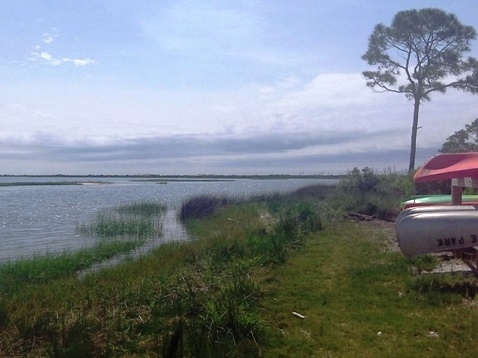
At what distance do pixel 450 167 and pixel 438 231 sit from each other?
4.65 ft

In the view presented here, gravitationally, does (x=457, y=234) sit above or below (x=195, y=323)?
above

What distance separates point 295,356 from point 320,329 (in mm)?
709

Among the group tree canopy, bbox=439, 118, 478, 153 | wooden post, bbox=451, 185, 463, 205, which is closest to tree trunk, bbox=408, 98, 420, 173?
tree canopy, bbox=439, 118, 478, 153

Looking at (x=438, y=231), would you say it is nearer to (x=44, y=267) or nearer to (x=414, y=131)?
(x=44, y=267)

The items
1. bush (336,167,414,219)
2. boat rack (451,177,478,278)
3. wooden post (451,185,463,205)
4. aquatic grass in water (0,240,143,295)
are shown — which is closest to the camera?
boat rack (451,177,478,278)

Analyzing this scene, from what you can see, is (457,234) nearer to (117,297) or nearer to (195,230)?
(117,297)

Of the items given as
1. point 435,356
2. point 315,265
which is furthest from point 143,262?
point 435,356

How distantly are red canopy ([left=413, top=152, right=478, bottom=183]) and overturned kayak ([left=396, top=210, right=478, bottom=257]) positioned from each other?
21.9 inches

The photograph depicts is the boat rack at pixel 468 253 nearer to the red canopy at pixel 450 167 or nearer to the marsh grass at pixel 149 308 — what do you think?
the red canopy at pixel 450 167

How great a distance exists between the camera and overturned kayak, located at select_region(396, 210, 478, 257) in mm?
7625

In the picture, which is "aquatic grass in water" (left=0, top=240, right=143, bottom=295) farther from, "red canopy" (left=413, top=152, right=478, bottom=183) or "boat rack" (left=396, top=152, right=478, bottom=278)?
"red canopy" (left=413, top=152, right=478, bottom=183)

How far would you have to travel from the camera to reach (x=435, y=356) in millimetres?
4875

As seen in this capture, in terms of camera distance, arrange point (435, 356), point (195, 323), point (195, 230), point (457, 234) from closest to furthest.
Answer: point (435, 356), point (195, 323), point (457, 234), point (195, 230)

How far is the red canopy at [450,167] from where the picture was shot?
8125 millimetres
